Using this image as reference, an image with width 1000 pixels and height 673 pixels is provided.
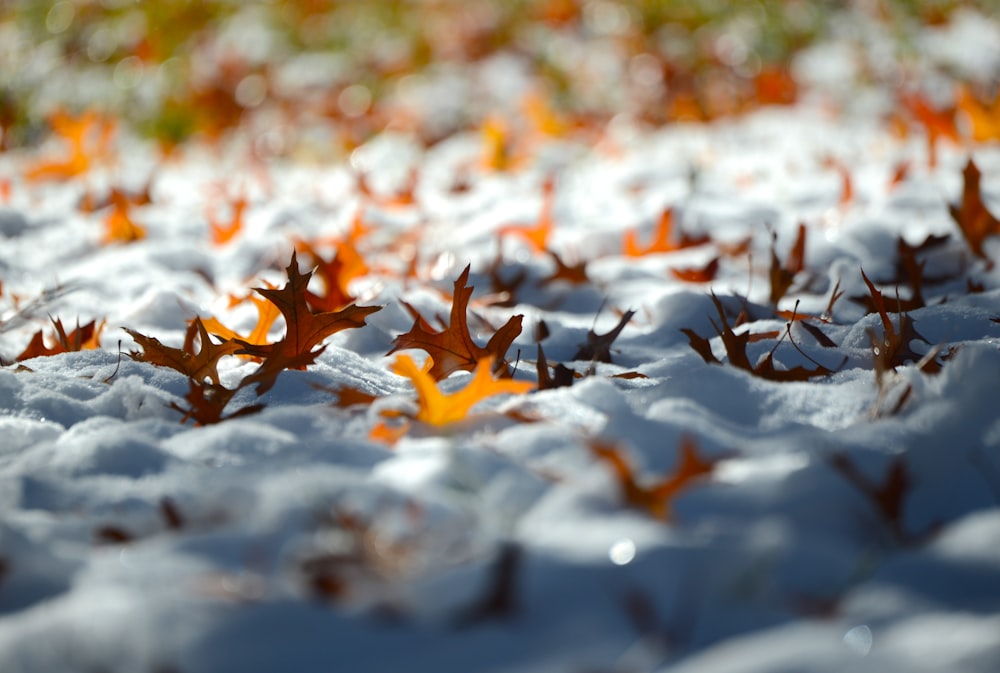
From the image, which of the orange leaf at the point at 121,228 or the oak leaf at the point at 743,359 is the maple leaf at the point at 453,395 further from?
the orange leaf at the point at 121,228

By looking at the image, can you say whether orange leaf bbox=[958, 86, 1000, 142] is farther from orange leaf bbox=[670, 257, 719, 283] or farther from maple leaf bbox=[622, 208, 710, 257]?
orange leaf bbox=[670, 257, 719, 283]

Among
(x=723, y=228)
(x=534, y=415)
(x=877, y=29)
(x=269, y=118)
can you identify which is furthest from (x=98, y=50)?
(x=534, y=415)

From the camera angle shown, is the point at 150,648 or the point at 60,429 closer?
the point at 150,648

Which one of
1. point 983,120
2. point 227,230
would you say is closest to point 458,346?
point 227,230

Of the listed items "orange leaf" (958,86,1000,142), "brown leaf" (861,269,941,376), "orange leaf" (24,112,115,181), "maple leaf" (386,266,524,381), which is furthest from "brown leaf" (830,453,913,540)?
"orange leaf" (24,112,115,181)

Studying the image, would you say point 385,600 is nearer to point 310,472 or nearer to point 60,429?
point 310,472

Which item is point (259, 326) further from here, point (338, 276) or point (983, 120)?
point (983, 120)
